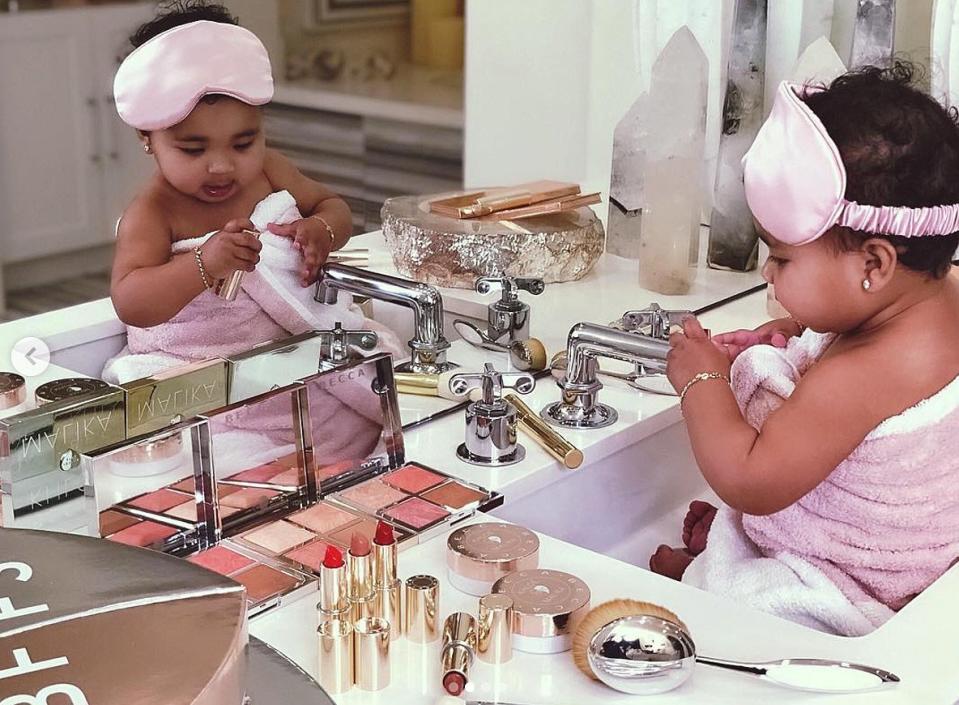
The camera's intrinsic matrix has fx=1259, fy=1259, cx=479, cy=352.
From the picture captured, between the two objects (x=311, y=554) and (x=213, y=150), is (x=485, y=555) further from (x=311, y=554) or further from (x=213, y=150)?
(x=213, y=150)

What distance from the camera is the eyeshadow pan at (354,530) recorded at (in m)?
1.05

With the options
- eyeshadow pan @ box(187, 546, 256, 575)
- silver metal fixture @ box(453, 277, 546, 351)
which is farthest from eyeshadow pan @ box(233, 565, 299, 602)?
silver metal fixture @ box(453, 277, 546, 351)

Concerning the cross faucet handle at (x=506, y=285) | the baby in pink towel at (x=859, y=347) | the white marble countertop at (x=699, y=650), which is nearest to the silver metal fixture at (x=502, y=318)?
the cross faucet handle at (x=506, y=285)

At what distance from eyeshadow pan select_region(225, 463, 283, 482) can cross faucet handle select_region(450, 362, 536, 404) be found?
22 cm

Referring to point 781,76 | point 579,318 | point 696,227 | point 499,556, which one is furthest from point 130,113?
point 781,76

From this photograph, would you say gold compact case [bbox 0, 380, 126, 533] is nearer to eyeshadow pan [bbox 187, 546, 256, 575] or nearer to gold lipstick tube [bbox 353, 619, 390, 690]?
eyeshadow pan [bbox 187, 546, 256, 575]

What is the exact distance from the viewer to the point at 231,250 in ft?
3.52

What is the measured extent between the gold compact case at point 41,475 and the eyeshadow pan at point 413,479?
0.28 meters

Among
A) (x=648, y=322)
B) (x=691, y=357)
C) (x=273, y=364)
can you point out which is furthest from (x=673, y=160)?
(x=273, y=364)

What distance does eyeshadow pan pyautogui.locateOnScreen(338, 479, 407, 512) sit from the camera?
1110 mm

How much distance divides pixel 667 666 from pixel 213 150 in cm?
54

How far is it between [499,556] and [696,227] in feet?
2.55

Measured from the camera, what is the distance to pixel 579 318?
1.48m

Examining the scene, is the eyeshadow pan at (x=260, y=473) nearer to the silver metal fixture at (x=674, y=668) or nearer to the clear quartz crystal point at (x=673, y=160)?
the silver metal fixture at (x=674, y=668)
